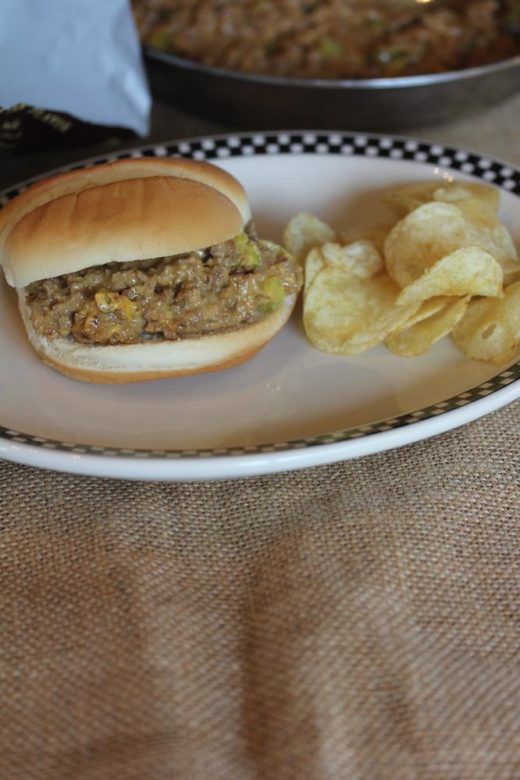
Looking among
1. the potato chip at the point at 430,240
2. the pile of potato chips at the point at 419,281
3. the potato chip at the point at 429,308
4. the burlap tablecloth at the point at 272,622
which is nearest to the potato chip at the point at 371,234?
the pile of potato chips at the point at 419,281

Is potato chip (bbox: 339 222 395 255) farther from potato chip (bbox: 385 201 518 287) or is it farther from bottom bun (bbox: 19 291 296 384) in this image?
bottom bun (bbox: 19 291 296 384)

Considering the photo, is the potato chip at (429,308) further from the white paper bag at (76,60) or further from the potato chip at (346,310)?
the white paper bag at (76,60)

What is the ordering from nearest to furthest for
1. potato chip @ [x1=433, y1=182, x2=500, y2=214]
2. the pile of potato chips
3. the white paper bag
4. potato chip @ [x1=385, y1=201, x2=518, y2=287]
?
the pile of potato chips
potato chip @ [x1=385, y1=201, x2=518, y2=287]
potato chip @ [x1=433, y1=182, x2=500, y2=214]
the white paper bag

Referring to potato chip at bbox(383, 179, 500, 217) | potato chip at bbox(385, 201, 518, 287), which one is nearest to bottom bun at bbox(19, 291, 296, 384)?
potato chip at bbox(385, 201, 518, 287)

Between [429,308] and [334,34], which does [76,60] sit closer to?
[334,34]

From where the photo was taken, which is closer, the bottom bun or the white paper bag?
the bottom bun

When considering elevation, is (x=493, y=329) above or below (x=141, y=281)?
below

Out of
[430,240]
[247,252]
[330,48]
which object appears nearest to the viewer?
[247,252]

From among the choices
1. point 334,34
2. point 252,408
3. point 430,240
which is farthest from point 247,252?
point 334,34

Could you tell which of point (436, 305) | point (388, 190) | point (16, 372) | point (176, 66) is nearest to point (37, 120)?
point (176, 66)
